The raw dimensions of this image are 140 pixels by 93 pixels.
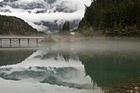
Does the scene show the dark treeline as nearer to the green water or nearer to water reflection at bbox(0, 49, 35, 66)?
the green water

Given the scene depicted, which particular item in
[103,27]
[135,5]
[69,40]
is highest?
[135,5]

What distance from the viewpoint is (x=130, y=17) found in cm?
11250

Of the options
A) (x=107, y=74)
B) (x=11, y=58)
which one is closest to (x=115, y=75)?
(x=107, y=74)

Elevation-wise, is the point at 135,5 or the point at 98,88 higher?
the point at 135,5

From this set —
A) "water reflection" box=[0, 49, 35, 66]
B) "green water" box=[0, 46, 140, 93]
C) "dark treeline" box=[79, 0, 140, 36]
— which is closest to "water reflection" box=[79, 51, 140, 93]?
"green water" box=[0, 46, 140, 93]

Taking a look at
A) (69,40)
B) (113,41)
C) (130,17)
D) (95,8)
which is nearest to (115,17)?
(130,17)

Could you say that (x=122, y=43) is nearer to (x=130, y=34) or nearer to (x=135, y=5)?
(x=130, y=34)

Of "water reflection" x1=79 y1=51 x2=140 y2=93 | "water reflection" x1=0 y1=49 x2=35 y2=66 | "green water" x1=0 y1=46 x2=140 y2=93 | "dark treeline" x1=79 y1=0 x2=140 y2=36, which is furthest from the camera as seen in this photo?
"dark treeline" x1=79 y1=0 x2=140 y2=36

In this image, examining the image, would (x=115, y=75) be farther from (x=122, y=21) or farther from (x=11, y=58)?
(x=122, y=21)

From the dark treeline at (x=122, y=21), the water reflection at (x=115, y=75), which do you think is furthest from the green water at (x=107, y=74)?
the dark treeline at (x=122, y=21)

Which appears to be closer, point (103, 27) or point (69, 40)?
point (103, 27)

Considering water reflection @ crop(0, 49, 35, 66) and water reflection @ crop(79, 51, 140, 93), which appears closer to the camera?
water reflection @ crop(79, 51, 140, 93)

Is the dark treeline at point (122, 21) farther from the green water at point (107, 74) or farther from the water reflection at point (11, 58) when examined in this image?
the water reflection at point (11, 58)

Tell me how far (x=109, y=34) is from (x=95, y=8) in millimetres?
53161
